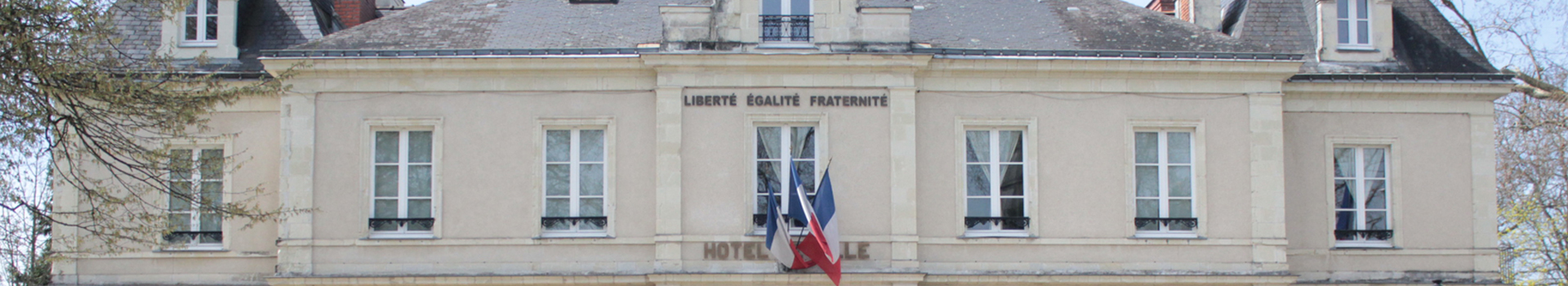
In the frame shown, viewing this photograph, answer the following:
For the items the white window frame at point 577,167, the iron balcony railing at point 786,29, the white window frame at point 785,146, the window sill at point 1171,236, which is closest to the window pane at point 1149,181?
the window sill at point 1171,236

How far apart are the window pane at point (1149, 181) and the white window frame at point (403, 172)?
27.5 feet

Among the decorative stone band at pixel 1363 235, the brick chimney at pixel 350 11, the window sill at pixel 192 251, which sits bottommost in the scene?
the window sill at pixel 192 251

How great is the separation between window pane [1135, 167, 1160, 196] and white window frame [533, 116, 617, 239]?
6.31 m

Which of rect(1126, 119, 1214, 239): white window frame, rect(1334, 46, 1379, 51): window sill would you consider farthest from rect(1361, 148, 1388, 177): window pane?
rect(1126, 119, 1214, 239): white window frame

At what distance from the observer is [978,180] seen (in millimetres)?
16625

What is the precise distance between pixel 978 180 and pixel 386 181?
23.3 ft

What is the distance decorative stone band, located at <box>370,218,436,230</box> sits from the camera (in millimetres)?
16391

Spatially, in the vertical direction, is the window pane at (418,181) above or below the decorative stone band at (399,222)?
above

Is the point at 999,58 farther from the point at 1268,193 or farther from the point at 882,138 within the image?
the point at 1268,193

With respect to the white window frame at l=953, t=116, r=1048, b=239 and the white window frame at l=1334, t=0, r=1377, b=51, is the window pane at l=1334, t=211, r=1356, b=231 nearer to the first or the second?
the white window frame at l=1334, t=0, r=1377, b=51

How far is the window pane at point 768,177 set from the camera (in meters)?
16.2

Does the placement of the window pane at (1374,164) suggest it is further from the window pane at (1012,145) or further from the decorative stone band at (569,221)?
the decorative stone band at (569,221)

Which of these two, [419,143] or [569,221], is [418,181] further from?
[569,221]

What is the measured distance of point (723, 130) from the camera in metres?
16.1
